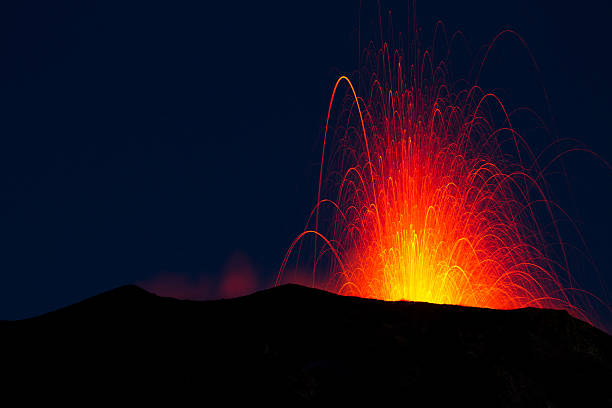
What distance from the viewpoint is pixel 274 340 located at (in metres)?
12.8

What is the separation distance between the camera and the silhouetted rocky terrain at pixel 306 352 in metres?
11.6

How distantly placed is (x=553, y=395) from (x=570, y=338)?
2339 millimetres

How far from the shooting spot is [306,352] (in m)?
12.4

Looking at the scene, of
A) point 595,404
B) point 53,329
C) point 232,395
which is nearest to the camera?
point 232,395

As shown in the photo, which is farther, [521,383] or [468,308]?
[468,308]

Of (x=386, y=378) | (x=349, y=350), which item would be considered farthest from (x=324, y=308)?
(x=386, y=378)

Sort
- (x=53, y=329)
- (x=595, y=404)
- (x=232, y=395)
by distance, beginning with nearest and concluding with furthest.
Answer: (x=232, y=395)
(x=595, y=404)
(x=53, y=329)

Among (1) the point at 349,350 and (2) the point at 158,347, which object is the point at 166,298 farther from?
(1) the point at 349,350

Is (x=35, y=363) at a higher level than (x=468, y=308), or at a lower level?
lower

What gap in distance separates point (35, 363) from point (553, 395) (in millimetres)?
10581

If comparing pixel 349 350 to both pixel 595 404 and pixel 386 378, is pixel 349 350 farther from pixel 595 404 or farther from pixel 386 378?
pixel 595 404

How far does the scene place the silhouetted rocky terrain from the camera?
1155 centimetres

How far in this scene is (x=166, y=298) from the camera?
14914 mm

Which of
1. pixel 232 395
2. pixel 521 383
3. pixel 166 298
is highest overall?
pixel 166 298
